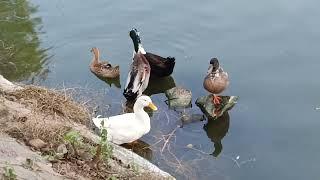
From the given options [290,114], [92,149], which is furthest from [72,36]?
[92,149]

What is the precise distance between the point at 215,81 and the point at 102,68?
2.21 meters

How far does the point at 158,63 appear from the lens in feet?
30.3

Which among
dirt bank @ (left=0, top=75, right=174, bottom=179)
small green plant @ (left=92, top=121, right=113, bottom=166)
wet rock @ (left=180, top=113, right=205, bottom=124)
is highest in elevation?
small green plant @ (left=92, top=121, right=113, bottom=166)

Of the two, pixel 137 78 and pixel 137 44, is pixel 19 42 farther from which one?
pixel 137 78

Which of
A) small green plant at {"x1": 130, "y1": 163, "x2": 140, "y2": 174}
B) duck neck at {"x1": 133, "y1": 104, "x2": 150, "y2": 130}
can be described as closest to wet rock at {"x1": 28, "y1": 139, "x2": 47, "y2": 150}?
small green plant at {"x1": 130, "y1": 163, "x2": 140, "y2": 174}

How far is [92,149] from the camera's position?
564 cm

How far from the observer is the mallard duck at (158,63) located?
9141 mm

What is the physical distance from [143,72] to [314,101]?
272 centimetres

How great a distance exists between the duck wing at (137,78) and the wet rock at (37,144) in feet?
10.0

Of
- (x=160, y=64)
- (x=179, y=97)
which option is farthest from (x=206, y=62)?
(x=179, y=97)

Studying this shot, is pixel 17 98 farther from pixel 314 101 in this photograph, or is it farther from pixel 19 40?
pixel 314 101

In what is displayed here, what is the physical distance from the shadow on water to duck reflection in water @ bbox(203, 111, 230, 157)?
3.31 m

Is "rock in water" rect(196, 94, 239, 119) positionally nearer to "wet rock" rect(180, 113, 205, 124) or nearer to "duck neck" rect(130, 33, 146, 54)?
"wet rock" rect(180, 113, 205, 124)

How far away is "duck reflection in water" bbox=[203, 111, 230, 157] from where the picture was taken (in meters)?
7.68
